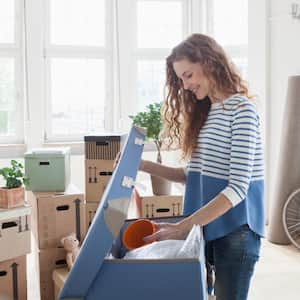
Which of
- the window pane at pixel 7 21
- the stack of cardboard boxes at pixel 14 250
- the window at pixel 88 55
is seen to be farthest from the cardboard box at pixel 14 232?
the window pane at pixel 7 21

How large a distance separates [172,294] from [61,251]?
1547 mm

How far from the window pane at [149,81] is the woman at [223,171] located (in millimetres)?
4048

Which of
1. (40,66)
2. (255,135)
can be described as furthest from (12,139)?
(255,135)

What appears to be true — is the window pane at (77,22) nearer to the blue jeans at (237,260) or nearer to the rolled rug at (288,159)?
the rolled rug at (288,159)

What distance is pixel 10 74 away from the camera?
5074 mm

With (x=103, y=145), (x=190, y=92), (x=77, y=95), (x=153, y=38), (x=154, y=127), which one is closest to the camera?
(x=190, y=92)

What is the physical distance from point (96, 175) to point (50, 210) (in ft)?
1.03

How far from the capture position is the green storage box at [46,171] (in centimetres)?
254

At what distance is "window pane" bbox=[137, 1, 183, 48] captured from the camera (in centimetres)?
551

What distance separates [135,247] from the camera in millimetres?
1332

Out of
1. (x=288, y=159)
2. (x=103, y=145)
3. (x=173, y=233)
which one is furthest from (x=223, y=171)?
(x=288, y=159)

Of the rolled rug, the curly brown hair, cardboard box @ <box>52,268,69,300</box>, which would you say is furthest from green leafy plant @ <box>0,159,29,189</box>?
the rolled rug

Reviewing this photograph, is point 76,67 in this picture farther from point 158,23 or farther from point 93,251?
point 93,251

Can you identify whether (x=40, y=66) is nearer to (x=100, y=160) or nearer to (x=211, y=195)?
(x=100, y=160)
